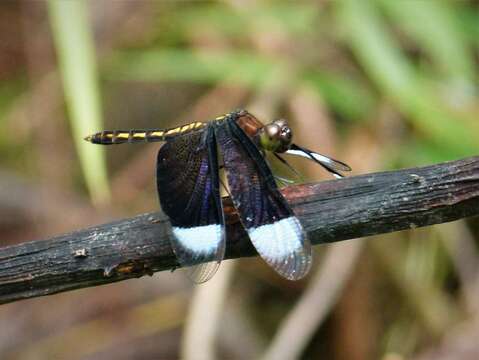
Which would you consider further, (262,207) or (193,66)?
(193,66)

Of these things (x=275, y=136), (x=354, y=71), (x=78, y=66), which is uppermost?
(x=275, y=136)

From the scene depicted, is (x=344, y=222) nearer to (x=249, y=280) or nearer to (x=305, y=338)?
(x=305, y=338)

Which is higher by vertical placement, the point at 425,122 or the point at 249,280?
the point at 425,122

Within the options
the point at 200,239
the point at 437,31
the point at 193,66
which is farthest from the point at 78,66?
the point at 200,239

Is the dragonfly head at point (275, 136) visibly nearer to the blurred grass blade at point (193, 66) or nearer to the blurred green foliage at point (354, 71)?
the blurred green foliage at point (354, 71)

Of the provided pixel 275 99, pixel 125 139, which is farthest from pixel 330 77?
pixel 125 139

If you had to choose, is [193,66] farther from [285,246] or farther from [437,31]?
[285,246]

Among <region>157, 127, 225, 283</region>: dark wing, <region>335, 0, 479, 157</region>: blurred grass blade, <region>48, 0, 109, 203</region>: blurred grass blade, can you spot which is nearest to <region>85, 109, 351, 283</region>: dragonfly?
<region>157, 127, 225, 283</region>: dark wing

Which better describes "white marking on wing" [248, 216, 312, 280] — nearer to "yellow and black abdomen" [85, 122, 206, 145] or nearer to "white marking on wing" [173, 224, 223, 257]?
"white marking on wing" [173, 224, 223, 257]
